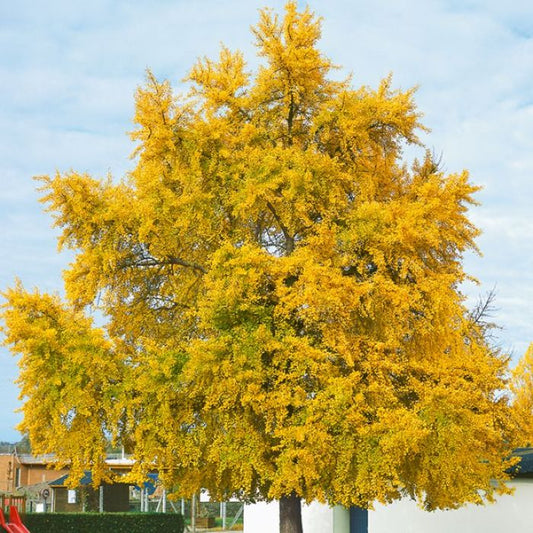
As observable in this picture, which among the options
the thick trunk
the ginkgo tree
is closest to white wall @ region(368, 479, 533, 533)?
the ginkgo tree

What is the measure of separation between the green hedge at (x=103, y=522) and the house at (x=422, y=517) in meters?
3.31

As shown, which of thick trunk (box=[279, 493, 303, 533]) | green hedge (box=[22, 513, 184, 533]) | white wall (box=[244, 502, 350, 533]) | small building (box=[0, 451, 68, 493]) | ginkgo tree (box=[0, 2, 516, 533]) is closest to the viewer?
ginkgo tree (box=[0, 2, 516, 533])

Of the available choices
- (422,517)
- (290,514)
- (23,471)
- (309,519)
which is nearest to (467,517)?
(422,517)

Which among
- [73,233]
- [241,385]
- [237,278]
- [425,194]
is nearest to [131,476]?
[241,385]

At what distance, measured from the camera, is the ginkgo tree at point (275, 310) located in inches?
647

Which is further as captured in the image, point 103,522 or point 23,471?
point 23,471

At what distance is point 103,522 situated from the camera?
31.2m

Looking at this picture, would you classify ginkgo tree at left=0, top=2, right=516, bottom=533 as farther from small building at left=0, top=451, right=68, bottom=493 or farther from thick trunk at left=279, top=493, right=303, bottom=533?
small building at left=0, top=451, right=68, bottom=493

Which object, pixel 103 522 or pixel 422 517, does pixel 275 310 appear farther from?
pixel 103 522

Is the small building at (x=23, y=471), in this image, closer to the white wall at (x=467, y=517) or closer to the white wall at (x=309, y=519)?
the white wall at (x=309, y=519)

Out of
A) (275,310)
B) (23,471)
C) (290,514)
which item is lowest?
(290,514)

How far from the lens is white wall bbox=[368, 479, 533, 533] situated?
24062mm

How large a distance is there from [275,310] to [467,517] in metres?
13.0

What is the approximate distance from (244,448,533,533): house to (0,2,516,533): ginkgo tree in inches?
244
